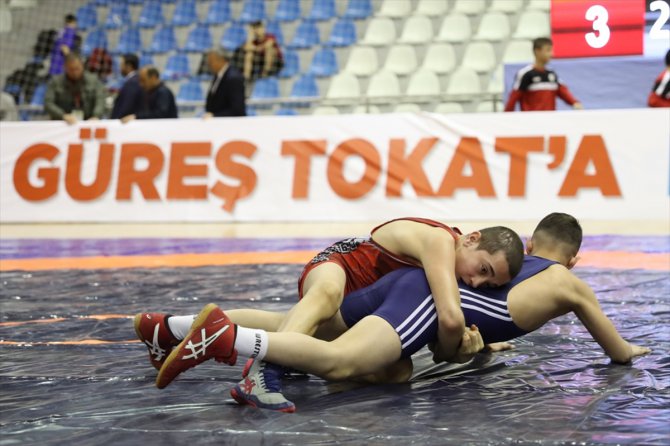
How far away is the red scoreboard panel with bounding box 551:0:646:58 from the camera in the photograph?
10.3 meters

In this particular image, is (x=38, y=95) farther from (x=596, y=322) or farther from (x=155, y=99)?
(x=596, y=322)

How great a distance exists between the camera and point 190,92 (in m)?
14.3

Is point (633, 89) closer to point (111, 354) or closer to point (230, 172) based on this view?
point (230, 172)

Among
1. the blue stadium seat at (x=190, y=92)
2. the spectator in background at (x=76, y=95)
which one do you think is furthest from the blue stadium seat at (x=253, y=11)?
the spectator in background at (x=76, y=95)

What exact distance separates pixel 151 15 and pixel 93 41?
109cm

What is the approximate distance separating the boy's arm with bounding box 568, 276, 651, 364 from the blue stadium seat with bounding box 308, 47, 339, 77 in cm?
1093

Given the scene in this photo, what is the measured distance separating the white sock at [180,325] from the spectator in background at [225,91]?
7517 millimetres

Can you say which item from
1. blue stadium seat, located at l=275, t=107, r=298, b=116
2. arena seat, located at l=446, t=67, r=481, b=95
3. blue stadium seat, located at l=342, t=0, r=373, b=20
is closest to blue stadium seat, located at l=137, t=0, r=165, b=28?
blue stadium seat, located at l=342, t=0, r=373, b=20

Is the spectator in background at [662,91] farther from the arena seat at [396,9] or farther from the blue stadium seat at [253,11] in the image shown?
the blue stadium seat at [253,11]

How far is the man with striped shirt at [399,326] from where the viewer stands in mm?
2914

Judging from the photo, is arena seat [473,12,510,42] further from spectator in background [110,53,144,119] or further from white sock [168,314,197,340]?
white sock [168,314,197,340]

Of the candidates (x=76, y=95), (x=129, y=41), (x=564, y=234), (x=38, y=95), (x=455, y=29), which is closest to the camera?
(x=564, y=234)

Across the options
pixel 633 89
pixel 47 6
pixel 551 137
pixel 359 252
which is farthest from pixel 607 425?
pixel 47 6

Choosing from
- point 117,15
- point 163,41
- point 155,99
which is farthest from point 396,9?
point 155,99
